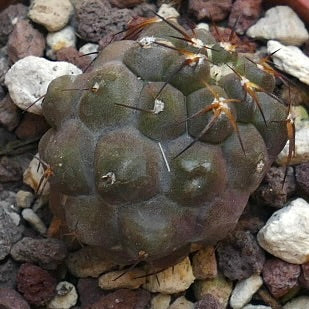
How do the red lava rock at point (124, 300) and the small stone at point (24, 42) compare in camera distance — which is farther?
the small stone at point (24, 42)

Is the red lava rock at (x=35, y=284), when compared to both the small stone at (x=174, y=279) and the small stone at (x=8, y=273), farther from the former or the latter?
the small stone at (x=174, y=279)

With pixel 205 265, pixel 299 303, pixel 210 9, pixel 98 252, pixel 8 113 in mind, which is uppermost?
pixel 210 9

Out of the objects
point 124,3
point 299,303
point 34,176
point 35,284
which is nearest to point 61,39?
point 124,3

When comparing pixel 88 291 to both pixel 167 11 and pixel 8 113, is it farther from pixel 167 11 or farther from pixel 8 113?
pixel 167 11

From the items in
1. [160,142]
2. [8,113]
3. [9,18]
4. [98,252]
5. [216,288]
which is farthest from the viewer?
[9,18]

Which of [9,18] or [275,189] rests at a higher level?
[9,18]

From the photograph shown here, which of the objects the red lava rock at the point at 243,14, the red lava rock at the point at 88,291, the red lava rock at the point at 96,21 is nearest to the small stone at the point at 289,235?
the red lava rock at the point at 88,291
